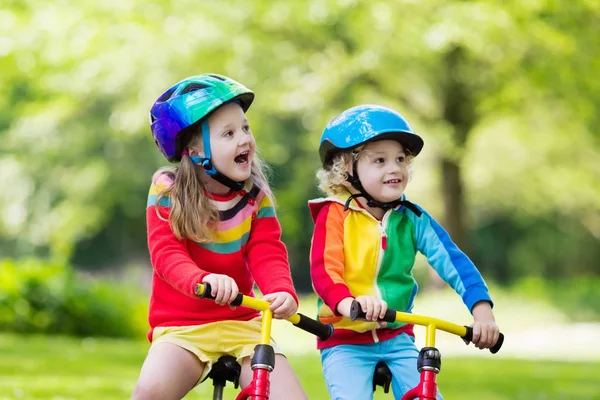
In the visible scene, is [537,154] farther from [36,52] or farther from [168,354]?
[168,354]

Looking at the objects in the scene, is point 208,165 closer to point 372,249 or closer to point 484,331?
point 372,249

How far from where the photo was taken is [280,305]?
3715mm

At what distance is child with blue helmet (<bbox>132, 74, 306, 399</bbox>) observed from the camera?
156 inches

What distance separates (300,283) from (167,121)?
33.2m

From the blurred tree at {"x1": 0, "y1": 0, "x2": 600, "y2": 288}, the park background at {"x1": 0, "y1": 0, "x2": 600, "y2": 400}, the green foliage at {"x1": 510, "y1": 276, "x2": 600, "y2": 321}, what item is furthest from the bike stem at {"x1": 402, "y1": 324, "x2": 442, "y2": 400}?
the green foliage at {"x1": 510, "y1": 276, "x2": 600, "y2": 321}

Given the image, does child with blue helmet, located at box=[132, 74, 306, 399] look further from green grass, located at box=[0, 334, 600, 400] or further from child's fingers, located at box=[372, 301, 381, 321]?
green grass, located at box=[0, 334, 600, 400]

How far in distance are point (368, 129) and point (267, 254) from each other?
705 mm

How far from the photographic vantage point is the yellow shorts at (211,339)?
13.1ft

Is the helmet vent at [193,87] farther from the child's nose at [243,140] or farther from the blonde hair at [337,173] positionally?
the blonde hair at [337,173]

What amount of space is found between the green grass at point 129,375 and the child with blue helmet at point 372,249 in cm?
422

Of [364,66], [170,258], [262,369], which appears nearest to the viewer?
[262,369]

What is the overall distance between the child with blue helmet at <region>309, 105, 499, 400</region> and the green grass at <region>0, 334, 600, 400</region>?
422 centimetres

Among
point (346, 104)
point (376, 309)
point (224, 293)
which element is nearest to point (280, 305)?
point (224, 293)

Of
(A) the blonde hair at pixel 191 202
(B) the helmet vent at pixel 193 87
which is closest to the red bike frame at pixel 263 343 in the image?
(A) the blonde hair at pixel 191 202
